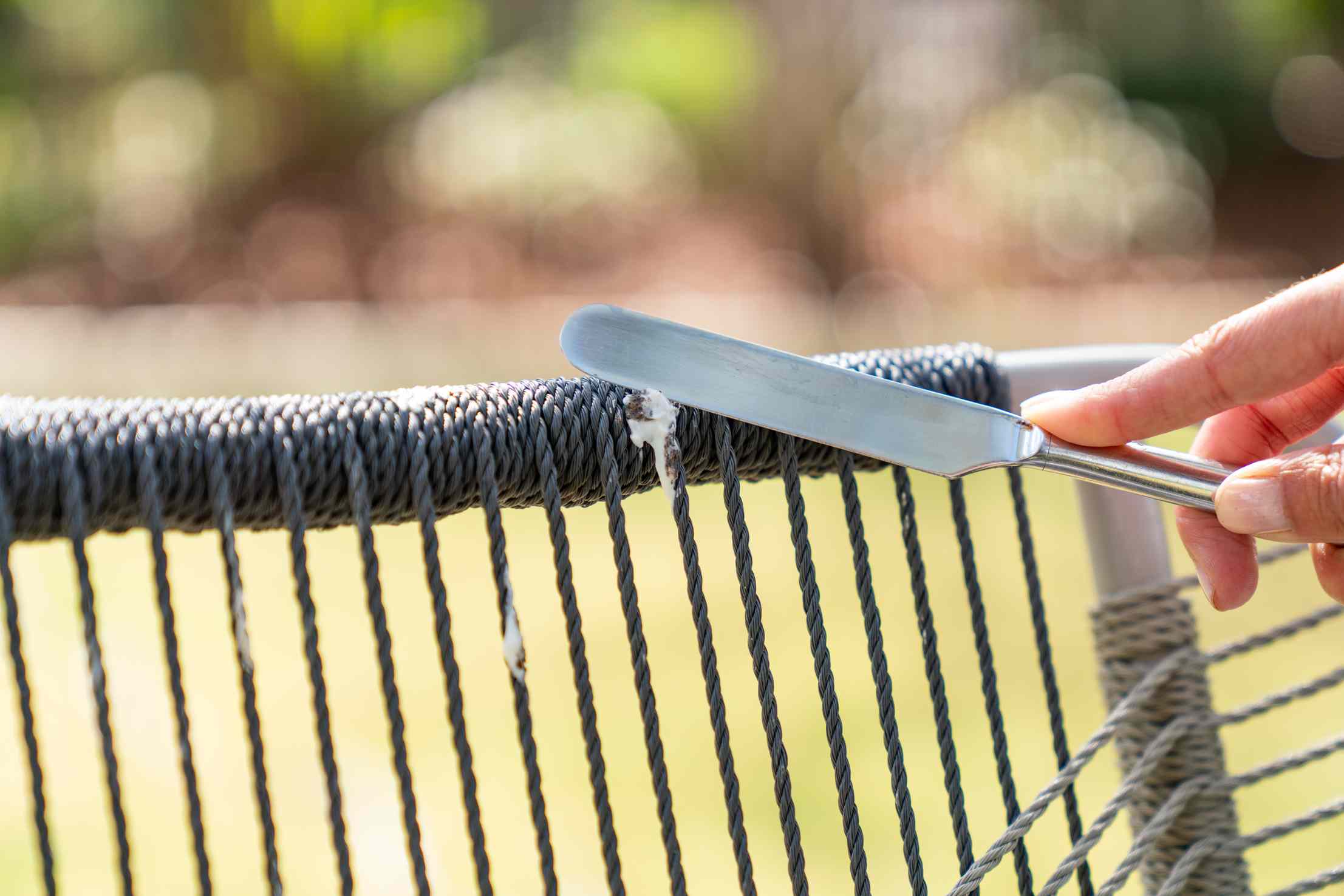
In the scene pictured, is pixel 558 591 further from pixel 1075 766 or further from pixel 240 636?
pixel 1075 766

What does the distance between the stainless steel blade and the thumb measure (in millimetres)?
82

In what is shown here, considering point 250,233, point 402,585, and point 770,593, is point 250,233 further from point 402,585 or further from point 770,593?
point 770,593

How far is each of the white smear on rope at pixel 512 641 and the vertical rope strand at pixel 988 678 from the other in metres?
0.20

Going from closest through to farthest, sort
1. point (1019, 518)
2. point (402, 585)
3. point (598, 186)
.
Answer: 1. point (1019, 518)
2. point (402, 585)
3. point (598, 186)

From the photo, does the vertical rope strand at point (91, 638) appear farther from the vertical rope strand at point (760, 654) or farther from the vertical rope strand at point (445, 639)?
the vertical rope strand at point (760, 654)

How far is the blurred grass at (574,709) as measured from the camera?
136cm

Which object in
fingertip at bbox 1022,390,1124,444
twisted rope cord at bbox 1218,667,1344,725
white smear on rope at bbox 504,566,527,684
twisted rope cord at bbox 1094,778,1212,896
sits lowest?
twisted rope cord at bbox 1094,778,1212,896

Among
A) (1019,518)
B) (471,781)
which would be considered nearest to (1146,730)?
(1019,518)

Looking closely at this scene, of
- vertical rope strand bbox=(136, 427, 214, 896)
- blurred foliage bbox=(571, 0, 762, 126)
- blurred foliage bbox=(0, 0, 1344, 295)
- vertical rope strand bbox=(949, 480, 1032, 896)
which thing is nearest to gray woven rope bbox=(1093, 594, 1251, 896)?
vertical rope strand bbox=(949, 480, 1032, 896)

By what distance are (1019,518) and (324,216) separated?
12.7 ft

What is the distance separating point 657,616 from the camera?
1.84 meters

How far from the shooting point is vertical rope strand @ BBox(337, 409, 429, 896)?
1.38 feet

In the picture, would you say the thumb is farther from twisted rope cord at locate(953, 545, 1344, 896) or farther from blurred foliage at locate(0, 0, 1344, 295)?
blurred foliage at locate(0, 0, 1344, 295)

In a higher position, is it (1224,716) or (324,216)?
(324,216)
